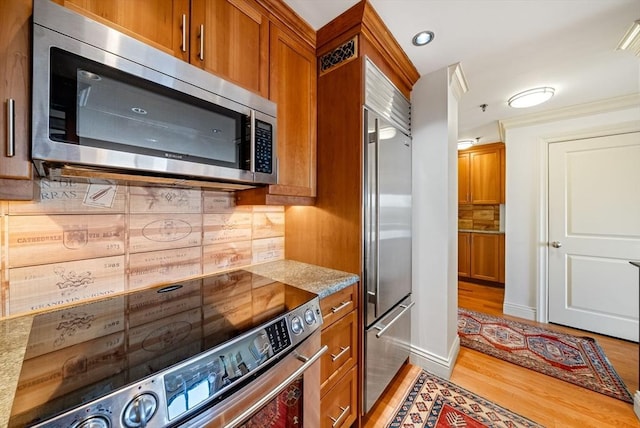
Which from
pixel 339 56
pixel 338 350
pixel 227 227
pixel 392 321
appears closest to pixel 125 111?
pixel 227 227

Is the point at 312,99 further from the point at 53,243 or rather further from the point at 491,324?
the point at 491,324

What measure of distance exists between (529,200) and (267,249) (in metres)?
3.09

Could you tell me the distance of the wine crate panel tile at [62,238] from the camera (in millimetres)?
883

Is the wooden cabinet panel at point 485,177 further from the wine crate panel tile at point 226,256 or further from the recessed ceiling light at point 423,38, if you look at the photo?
the wine crate panel tile at point 226,256

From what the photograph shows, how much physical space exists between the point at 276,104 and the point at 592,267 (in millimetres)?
3530

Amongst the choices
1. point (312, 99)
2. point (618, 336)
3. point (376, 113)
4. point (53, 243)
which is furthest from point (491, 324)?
point (53, 243)

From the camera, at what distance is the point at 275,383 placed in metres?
0.88

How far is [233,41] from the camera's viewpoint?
3.73ft

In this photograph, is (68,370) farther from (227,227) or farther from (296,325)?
(227,227)

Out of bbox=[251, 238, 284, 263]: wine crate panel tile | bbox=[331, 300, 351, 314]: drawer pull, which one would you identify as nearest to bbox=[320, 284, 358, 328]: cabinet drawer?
bbox=[331, 300, 351, 314]: drawer pull

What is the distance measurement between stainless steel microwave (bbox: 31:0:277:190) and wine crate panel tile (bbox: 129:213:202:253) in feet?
0.90

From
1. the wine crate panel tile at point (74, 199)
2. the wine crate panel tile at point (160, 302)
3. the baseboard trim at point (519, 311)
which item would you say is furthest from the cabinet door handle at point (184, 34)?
the baseboard trim at point (519, 311)

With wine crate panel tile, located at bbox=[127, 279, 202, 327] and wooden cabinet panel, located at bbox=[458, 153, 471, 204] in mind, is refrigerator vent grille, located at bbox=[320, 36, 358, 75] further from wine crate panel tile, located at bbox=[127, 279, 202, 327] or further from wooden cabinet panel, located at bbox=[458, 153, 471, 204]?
wooden cabinet panel, located at bbox=[458, 153, 471, 204]

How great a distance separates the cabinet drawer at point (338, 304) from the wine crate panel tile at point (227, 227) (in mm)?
693
